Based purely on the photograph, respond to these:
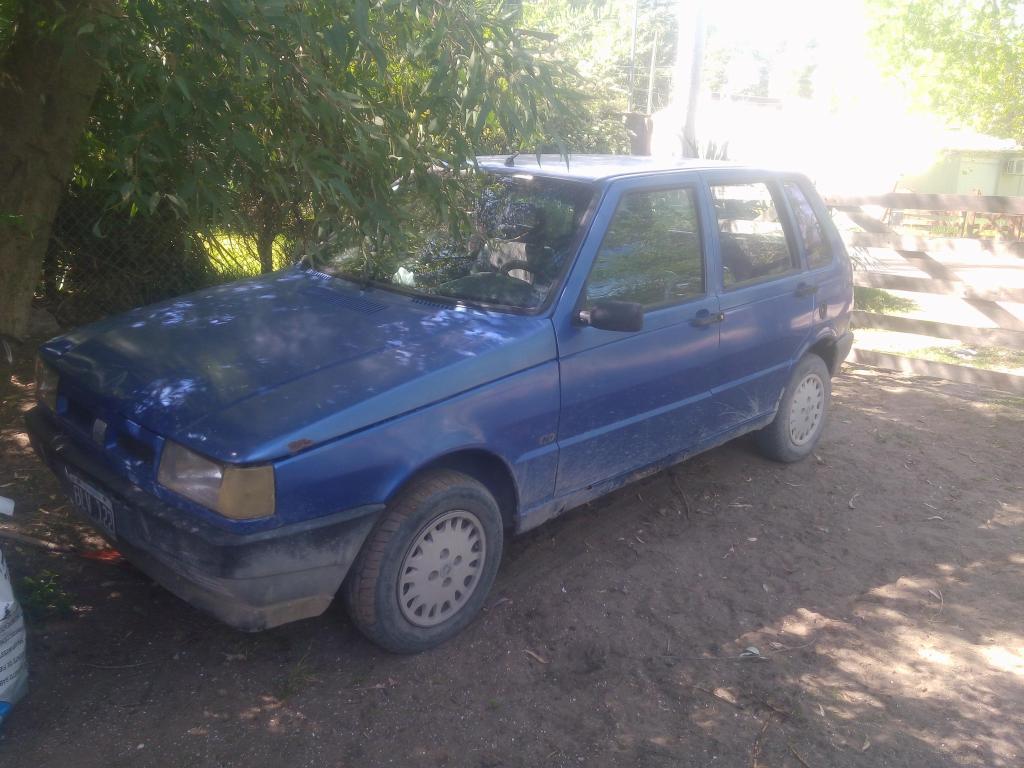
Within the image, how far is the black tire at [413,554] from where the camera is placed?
10.9ft

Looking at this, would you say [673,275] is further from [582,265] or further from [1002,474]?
[1002,474]

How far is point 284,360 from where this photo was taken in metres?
3.46

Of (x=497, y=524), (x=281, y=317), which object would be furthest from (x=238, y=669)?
(x=281, y=317)

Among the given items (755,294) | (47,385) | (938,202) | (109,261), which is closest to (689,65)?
(938,202)

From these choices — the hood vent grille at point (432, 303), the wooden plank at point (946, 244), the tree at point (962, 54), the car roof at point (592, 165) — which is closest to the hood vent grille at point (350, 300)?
the hood vent grille at point (432, 303)

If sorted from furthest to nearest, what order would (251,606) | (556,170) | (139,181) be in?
(556,170) < (139,181) < (251,606)

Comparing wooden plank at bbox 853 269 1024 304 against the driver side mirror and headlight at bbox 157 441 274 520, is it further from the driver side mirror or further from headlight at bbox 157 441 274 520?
headlight at bbox 157 441 274 520

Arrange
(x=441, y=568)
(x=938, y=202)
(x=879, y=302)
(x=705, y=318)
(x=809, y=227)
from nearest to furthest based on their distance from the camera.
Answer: (x=441, y=568)
(x=705, y=318)
(x=809, y=227)
(x=938, y=202)
(x=879, y=302)

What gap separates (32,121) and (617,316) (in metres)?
2.47

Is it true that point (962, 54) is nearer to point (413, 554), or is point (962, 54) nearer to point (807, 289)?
point (807, 289)

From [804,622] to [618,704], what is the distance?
112 cm

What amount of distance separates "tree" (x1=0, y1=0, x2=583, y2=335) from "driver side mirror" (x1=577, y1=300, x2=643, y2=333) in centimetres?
74

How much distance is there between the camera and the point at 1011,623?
13.5 feet

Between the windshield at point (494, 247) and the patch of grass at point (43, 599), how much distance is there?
188 centimetres
